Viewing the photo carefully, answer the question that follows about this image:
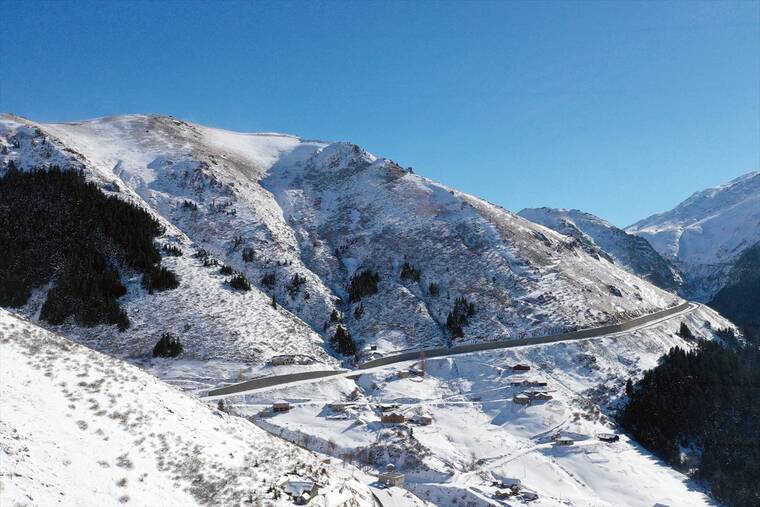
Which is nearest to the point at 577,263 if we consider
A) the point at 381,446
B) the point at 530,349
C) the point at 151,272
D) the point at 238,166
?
the point at 530,349

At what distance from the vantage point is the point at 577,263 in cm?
9669

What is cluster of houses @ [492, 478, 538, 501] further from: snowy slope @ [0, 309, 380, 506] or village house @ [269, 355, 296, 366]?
village house @ [269, 355, 296, 366]

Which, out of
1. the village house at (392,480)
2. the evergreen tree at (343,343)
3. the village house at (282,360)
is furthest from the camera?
the evergreen tree at (343,343)

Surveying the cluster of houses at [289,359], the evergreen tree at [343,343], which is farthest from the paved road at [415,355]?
the evergreen tree at [343,343]

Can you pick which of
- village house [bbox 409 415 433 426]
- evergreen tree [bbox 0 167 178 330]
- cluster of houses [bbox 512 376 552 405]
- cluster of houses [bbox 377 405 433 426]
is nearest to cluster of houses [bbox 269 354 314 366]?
cluster of houses [bbox 377 405 433 426]

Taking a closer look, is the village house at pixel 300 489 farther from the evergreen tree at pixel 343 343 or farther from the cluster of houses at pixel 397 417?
the evergreen tree at pixel 343 343

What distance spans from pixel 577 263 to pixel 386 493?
74305 millimetres

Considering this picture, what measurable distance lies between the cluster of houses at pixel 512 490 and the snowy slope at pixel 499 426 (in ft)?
1.86

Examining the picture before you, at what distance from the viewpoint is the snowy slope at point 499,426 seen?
40.8 m

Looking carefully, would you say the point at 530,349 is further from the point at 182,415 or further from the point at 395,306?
the point at 182,415

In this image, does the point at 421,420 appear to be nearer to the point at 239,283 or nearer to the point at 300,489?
the point at 300,489

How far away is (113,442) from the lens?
20.2m

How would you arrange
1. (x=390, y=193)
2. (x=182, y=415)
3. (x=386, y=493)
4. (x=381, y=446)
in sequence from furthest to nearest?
(x=390, y=193) → (x=381, y=446) → (x=386, y=493) → (x=182, y=415)

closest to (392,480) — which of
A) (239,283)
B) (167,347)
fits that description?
(167,347)
